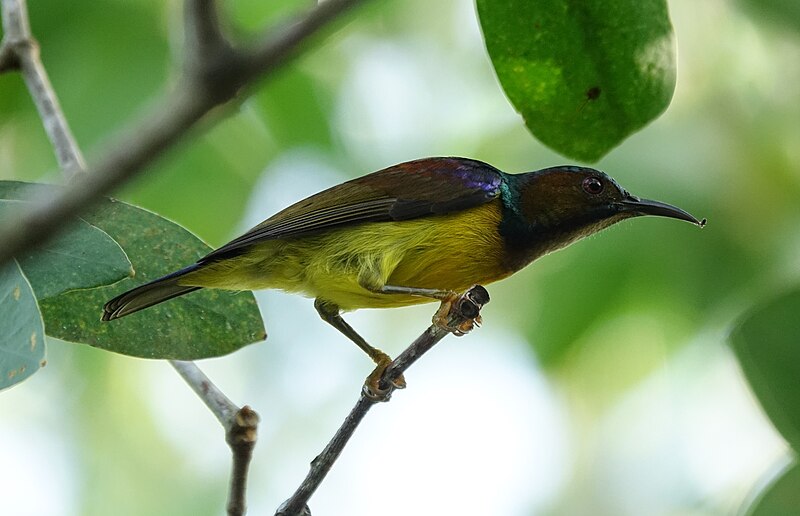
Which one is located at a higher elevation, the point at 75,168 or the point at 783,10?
the point at 783,10

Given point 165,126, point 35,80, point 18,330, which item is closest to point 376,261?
point 35,80

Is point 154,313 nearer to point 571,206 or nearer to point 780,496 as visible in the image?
point 780,496

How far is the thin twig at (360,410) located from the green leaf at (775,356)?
0.77m

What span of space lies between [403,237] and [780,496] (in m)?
1.98

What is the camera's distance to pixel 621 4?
2.52 metres

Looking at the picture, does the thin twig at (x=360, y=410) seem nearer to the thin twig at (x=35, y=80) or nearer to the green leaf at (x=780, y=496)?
the green leaf at (x=780, y=496)

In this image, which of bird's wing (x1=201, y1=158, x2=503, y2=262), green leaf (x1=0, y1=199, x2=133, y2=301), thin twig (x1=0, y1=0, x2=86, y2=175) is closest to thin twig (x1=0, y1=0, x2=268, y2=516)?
thin twig (x1=0, y1=0, x2=86, y2=175)

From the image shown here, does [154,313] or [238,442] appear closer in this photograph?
[238,442]

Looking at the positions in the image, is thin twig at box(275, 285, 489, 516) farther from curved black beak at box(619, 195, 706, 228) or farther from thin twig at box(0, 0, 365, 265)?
thin twig at box(0, 0, 365, 265)

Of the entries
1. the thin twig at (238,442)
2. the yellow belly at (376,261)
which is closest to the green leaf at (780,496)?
the thin twig at (238,442)

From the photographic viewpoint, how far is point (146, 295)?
301 cm

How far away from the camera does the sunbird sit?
152 inches

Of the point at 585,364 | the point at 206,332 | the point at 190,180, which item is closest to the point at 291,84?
the point at 190,180

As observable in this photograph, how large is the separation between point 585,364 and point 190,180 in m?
2.41
